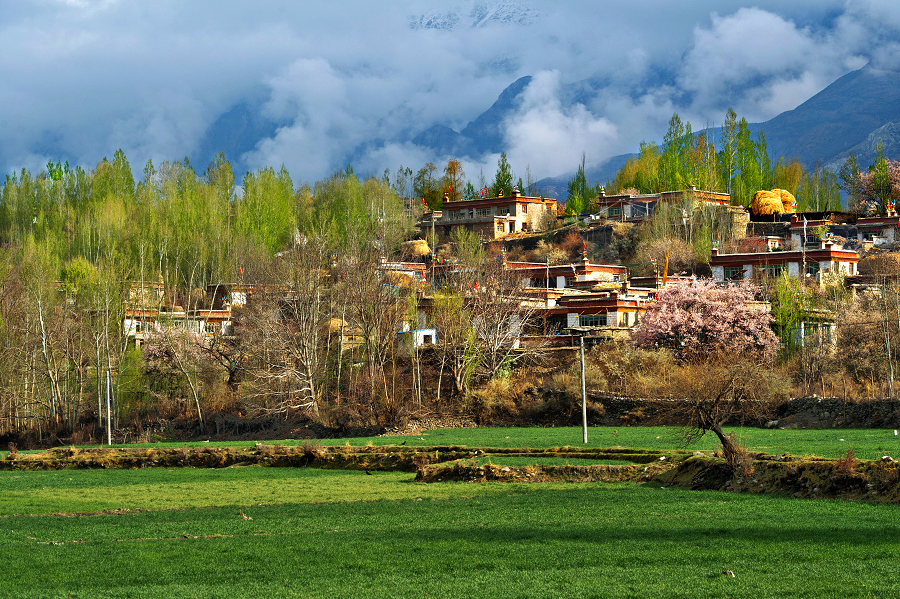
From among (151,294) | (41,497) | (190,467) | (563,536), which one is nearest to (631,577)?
(563,536)

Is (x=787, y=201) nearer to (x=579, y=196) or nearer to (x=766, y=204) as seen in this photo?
(x=766, y=204)

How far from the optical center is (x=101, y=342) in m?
65.2

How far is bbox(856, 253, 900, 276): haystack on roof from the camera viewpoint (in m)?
76.4

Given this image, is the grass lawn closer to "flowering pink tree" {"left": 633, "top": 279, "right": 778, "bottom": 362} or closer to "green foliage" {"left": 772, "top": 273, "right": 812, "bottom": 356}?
"flowering pink tree" {"left": 633, "top": 279, "right": 778, "bottom": 362}

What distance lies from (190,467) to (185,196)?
197 ft

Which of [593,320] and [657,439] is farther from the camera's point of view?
[593,320]

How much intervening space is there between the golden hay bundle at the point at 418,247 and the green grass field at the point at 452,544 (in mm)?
71867

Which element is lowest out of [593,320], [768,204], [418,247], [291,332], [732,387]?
[732,387]

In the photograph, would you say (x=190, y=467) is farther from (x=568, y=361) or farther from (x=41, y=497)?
(x=568, y=361)

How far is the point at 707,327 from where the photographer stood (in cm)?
6028

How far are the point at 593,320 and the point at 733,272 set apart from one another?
18.4m

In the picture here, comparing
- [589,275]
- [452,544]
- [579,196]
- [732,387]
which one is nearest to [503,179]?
[579,196]

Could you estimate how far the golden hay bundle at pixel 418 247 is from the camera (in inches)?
3871

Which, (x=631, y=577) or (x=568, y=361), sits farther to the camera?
(x=568, y=361)
